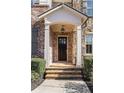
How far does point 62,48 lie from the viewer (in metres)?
21.6

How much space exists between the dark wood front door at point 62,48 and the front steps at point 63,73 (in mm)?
5727

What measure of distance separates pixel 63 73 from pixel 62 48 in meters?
6.59

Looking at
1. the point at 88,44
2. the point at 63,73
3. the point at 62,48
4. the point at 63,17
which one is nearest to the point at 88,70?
the point at 63,73

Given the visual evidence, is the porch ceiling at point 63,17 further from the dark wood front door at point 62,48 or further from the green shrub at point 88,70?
the dark wood front door at point 62,48

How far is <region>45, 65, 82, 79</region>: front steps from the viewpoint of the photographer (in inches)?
581

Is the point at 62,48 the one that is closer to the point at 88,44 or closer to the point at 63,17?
the point at 88,44

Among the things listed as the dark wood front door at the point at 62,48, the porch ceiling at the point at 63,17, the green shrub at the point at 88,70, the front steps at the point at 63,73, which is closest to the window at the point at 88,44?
the dark wood front door at the point at 62,48

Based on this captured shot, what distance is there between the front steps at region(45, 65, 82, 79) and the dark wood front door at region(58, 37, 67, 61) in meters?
5.73

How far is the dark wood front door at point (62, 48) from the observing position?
2134cm

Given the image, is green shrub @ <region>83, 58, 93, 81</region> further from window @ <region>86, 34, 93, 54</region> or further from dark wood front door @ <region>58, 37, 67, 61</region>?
dark wood front door @ <region>58, 37, 67, 61</region>

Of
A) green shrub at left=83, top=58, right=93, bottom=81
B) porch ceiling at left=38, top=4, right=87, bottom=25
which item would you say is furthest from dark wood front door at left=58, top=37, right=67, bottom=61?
green shrub at left=83, top=58, right=93, bottom=81
